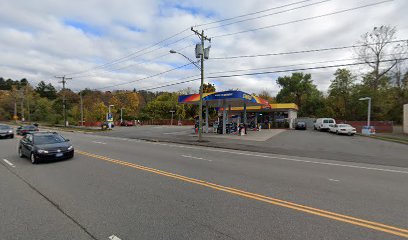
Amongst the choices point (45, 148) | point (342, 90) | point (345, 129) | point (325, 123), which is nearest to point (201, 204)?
point (45, 148)

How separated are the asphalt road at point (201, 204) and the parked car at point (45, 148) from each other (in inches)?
55.3

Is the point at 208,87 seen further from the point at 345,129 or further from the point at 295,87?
the point at 345,129

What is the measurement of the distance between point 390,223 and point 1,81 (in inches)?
6797

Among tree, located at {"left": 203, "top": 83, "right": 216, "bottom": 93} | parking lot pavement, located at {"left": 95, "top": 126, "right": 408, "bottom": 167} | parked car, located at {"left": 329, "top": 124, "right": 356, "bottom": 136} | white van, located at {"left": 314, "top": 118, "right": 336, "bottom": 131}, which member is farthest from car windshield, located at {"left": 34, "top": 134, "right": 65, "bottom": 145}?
tree, located at {"left": 203, "top": 83, "right": 216, "bottom": 93}

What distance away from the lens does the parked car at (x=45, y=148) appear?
9.93 metres

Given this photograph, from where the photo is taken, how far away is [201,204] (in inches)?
200

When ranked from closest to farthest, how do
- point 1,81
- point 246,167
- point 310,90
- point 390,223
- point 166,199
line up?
point 390,223
point 166,199
point 246,167
point 310,90
point 1,81

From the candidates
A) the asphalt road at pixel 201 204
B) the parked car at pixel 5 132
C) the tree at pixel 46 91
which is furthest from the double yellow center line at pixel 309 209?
the tree at pixel 46 91

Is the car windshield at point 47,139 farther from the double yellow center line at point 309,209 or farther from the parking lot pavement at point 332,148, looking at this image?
the parking lot pavement at point 332,148

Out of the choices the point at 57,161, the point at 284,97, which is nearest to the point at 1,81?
the point at 284,97

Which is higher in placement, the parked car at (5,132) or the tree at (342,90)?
the tree at (342,90)

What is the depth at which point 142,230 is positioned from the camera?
389cm

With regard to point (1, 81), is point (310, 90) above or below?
below

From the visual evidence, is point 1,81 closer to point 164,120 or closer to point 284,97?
point 164,120
